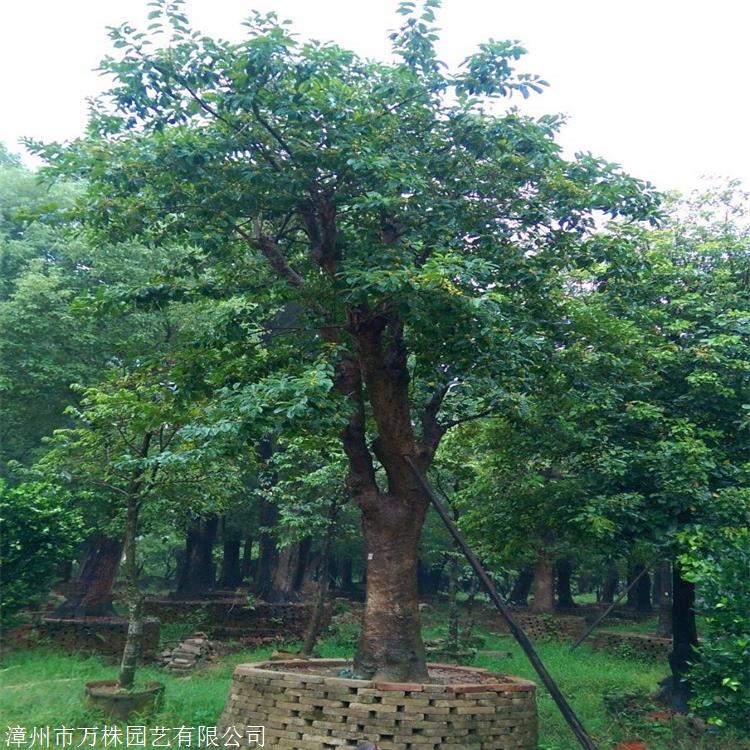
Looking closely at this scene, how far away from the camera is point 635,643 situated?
2000cm

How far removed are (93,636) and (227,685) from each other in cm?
549

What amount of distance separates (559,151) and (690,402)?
15.4 ft

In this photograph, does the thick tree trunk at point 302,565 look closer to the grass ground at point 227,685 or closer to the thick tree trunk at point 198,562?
the thick tree trunk at point 198,562

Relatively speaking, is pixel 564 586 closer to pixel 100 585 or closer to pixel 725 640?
pixel 100 585

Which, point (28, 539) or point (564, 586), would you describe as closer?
point (28, 539)

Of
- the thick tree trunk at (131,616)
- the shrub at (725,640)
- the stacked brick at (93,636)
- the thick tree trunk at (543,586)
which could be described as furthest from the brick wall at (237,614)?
the shrub at (725,640)

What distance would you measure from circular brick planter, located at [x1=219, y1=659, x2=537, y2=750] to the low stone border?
11.6 meters

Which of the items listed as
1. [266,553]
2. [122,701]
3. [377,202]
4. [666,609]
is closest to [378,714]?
[122,701]

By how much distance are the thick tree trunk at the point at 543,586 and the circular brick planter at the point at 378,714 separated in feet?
50.9

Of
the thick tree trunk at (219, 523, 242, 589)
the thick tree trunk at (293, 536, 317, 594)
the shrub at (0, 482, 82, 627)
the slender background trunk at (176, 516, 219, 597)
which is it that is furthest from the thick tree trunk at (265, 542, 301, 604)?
the shrub at (0, 482, 82, 627)

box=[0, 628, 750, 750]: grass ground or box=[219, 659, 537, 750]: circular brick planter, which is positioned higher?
box=[219, 659, 537, 750]: circular brick planter

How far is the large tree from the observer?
877 centimetres

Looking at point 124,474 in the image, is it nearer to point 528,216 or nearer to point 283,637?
point 528,216

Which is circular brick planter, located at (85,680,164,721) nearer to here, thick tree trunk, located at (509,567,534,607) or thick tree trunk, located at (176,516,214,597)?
thick tree trunk, located at (176,516,214,597)
